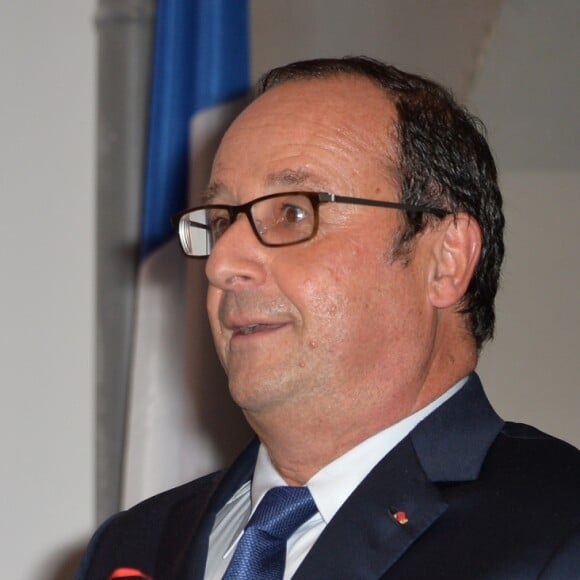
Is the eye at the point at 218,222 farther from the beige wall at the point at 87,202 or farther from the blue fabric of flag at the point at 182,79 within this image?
the beige wall at the point at 87,202

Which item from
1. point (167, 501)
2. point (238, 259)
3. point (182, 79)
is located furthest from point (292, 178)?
point (182, 79)

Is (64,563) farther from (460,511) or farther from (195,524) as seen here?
(460,511)

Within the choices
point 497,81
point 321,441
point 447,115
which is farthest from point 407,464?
point 497,81

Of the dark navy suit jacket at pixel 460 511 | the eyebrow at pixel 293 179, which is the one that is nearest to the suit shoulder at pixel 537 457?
the dark navy suit jacket at pixel 460 511

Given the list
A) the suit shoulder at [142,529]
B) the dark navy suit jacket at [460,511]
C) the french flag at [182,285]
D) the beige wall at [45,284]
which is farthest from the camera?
the beige wall at [45,284]

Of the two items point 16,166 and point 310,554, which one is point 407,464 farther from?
point 16,166

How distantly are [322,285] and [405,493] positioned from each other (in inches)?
11.5

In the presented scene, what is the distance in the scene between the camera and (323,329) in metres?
1.55

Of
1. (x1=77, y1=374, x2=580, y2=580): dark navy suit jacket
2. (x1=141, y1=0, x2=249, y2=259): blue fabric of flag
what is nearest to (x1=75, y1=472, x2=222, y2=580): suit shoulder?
(x1=77, y1=374, x2=580, y2=580): dark navy suit jacket

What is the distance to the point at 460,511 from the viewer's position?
4.75 ft

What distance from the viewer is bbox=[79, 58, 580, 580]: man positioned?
1474 millimetres

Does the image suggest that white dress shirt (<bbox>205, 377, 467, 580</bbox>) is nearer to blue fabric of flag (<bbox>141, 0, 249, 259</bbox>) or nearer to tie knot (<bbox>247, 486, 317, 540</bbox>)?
tie knot (<bbox>247, 486, 317, 540</bbox>)

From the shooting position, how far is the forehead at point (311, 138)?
1.62m

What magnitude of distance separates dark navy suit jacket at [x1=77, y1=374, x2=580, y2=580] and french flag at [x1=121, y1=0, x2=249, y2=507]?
1.08 meters
